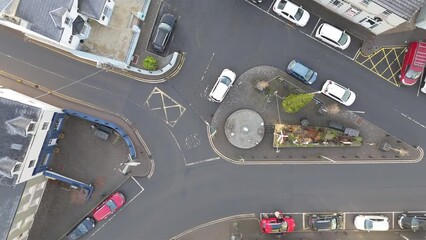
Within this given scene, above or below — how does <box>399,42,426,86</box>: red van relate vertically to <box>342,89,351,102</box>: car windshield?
above

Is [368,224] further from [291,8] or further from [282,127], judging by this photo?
[291,8]

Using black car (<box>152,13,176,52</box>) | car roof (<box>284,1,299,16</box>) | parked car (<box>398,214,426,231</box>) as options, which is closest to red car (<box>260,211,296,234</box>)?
parked car (<box>398,214,426,231</box>)

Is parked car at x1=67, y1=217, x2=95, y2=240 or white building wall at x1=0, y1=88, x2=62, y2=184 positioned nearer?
white building wall at x1=0, y1=88, x2=62, y2=184

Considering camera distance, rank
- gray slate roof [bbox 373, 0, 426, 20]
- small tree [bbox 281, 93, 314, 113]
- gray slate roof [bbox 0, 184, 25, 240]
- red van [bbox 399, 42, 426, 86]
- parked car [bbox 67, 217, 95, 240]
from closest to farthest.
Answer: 1. gray slate roof [bbox 373, 0, 426, 20]
2. gray slate roof [bbox 0, 184, 25, 240]
3. small tree [bbox 281, 93, 314, 113]
4. red van [bbox 399, 42, 426, 86]
5. parked car [bbox 67, 217, 95, 240]

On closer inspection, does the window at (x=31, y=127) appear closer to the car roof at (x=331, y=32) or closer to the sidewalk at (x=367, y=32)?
the sidewalk at (x=367, y=32)

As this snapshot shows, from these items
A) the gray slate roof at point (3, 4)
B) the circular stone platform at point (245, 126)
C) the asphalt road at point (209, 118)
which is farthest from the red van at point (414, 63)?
the gray slate roof at point (3, 4)

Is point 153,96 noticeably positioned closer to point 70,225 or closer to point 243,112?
point 243,112

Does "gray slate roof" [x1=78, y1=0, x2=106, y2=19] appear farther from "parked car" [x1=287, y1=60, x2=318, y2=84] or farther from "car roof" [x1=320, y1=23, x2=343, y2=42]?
"car roof" [x1=320, y1=23, x2=343, y2=42]
